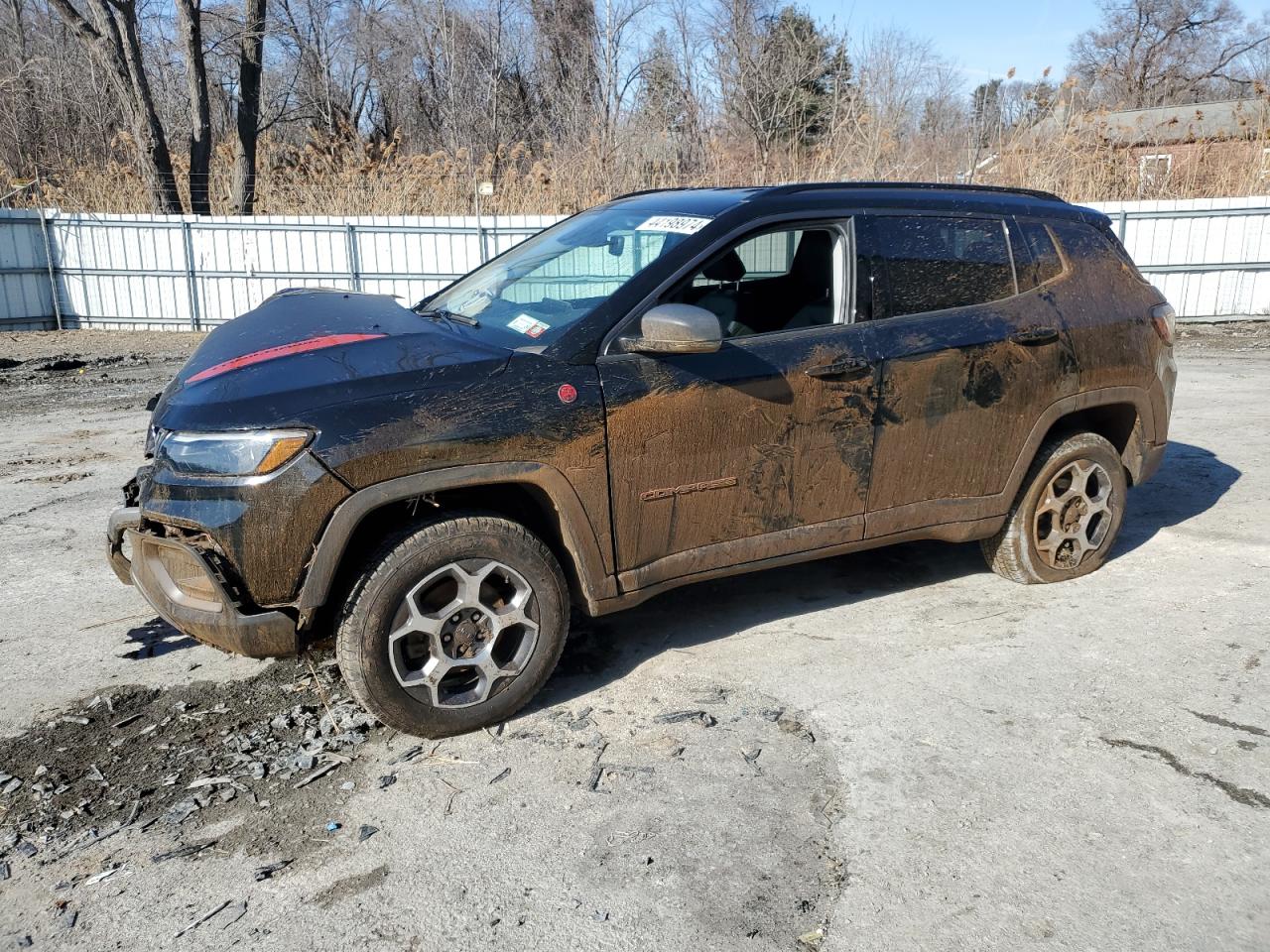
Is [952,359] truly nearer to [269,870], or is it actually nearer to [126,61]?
[269,870]

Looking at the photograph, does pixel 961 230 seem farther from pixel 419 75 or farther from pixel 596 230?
pixel 419 75

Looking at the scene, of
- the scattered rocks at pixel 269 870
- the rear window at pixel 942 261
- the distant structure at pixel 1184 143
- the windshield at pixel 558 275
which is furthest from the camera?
the distant structure at pixel 1184 143

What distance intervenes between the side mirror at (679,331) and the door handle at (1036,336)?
161cm

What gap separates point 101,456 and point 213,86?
83.5 feet

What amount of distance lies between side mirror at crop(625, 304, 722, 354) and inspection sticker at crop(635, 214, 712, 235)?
0.50 metres

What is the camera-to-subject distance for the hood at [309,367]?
3152mm

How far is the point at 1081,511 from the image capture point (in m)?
4.83

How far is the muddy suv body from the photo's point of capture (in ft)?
10.5

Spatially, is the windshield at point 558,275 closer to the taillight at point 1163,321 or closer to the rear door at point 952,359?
the rear door at point 952,359

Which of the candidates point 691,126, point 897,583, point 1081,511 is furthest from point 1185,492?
point 691,126

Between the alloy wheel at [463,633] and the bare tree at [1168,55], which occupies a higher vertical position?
the bare tree at [1168,55]

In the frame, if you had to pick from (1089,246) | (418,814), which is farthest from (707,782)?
(1089,246)

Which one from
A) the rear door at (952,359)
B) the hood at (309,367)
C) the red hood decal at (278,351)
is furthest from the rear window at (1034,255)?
the red hood decal at (278,351)

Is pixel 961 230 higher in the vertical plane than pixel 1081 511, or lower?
higher
